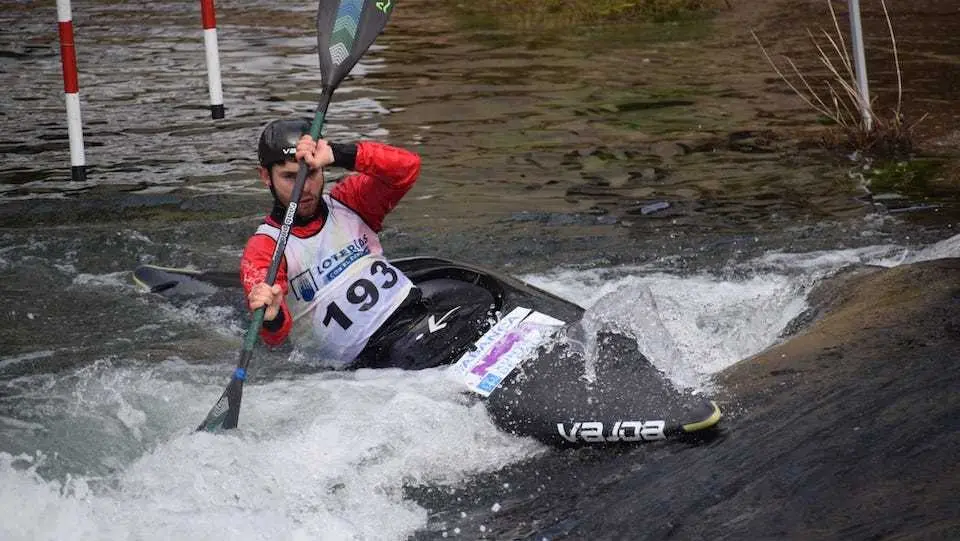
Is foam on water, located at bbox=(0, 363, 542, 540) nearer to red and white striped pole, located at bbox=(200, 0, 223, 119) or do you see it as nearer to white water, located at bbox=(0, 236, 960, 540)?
white water, located at bbox=(0, 236, 960, 540)

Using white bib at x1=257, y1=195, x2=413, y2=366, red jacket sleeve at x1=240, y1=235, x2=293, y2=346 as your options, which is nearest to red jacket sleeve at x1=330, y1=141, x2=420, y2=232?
white bib at x1=257, y1=195, x2=413, y2=366

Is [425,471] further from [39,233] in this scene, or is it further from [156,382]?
[39,233]

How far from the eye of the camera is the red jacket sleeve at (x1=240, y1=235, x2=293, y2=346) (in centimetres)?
452

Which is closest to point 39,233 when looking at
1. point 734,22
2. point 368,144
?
point 368,144

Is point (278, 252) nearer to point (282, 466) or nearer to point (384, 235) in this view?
point (282, 466)

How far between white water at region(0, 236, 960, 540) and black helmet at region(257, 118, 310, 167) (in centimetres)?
84

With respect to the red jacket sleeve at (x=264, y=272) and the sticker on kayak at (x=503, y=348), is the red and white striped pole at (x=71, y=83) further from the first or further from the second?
the sticker on kayak at (x=503, y=348)

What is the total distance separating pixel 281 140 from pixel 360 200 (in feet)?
1.55

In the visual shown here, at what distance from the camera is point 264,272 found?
15.0 ft

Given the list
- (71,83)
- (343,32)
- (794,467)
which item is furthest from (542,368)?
(71,83)

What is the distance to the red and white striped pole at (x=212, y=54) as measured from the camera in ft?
28.1

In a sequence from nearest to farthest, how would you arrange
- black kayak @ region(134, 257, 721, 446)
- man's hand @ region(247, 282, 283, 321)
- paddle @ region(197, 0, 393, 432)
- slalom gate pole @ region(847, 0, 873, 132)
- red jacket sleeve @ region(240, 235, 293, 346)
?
black kayak @ region(134, 257, 721, 446) → man's hand @ region(247, 282, 283, 321) → red jacket sleeve @ region(240, 235, 293, 346) → paddle @ region(197, 0, 393, 432) → slalom gate pole @ region(847, 0, 873, 132)

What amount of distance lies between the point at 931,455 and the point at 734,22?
1101 centimetres

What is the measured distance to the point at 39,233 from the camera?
23.9ft
